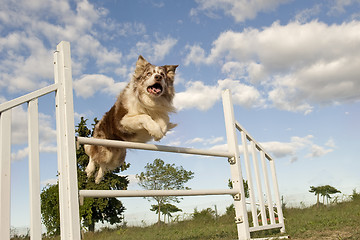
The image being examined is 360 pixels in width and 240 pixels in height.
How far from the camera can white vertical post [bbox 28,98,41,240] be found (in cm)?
233

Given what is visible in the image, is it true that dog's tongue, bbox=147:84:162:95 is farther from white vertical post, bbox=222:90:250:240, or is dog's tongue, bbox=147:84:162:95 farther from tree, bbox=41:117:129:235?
tree, bbox=41:117:129:235

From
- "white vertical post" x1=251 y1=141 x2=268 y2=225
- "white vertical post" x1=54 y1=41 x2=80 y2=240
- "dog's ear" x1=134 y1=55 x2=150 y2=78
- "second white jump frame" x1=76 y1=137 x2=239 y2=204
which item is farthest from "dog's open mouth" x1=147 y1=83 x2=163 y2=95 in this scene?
"white vertical post" x1=251 y1=141 x2=268 y2=225

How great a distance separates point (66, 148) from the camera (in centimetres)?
257

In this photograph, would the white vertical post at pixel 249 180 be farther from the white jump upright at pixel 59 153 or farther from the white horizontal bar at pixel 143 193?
the white jump upright at pixel 59 153

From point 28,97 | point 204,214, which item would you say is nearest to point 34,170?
point 28,97

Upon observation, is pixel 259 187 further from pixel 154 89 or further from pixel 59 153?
pixel 59 153

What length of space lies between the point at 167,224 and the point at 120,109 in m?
6.77

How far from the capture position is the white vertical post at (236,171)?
3.80m

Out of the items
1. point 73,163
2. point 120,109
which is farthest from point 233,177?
point 73,163

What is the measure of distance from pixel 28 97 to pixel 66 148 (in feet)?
1.58

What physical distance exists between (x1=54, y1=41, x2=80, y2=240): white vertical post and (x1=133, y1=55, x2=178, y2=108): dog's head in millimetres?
955

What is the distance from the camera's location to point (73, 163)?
2.57 metres

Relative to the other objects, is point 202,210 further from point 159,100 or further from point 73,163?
point 73,163

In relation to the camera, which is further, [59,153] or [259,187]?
[259,187]
